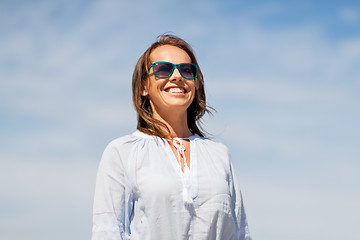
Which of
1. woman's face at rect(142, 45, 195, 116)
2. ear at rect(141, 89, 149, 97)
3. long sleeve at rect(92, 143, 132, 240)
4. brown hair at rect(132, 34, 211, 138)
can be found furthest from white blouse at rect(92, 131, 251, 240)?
ear at rect(141, 89, 149, 97)

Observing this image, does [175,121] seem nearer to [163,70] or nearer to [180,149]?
[180,149]

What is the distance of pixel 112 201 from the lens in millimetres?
3559

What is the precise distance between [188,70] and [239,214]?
1273mm

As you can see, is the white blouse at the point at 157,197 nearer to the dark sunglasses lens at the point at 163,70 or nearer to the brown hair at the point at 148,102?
the brown hair at the point at 148,102

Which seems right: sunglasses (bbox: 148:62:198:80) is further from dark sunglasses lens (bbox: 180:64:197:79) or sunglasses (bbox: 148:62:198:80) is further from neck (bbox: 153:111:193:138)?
neck (bbox: 153:111:193:138)

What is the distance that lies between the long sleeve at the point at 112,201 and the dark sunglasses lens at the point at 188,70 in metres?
0.85

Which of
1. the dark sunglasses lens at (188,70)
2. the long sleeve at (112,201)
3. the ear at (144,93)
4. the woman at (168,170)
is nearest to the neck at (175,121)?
the woman at (168,170)

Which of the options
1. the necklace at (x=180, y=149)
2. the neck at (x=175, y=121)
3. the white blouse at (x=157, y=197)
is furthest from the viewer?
the neck at (x=175, y=121)

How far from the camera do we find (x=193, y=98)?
4078 mm

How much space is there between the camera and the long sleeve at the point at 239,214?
3852 mm

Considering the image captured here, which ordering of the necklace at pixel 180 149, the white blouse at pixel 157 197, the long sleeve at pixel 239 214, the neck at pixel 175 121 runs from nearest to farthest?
the white blouse at pixel 157 197
the necklace at pixel 180 149
the long sleeve at pixel 239 214
the neck at pixel 175 121

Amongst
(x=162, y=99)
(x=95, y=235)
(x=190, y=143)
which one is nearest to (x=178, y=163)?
(x=190, y=143)

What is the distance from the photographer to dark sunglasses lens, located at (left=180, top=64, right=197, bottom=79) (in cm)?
393

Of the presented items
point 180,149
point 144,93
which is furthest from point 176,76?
point 180,149
